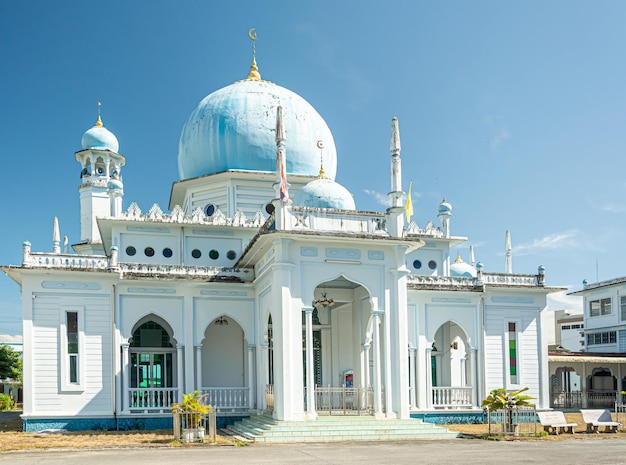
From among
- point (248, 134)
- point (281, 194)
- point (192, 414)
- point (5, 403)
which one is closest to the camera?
point (192, 414)

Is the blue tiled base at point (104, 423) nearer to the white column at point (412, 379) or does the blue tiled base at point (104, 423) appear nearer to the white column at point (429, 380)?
the white column at point (412, 379)

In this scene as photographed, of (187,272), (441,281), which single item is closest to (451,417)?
(441,281)

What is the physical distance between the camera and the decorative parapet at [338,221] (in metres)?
24.0

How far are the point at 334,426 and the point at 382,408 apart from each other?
2454mm

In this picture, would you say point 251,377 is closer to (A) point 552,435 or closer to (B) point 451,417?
(B) point 451,417

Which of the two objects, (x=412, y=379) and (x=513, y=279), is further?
(x=513, y=279)

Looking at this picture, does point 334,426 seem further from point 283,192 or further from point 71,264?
point 71,264

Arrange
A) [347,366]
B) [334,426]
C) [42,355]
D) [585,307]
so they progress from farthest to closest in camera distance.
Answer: [585,307] → [347,366] → [42,355] → [334,426]

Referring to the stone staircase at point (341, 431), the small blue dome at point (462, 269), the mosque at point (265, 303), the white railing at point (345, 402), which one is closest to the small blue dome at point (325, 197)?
the mosque at point (265, 303)

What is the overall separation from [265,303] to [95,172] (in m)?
20.3

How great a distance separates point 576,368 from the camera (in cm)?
4181

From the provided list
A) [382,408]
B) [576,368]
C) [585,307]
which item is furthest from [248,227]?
[585,307]

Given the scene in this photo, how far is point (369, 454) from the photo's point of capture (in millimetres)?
18422

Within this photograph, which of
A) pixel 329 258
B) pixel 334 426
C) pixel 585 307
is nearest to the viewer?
pixel 334 426
